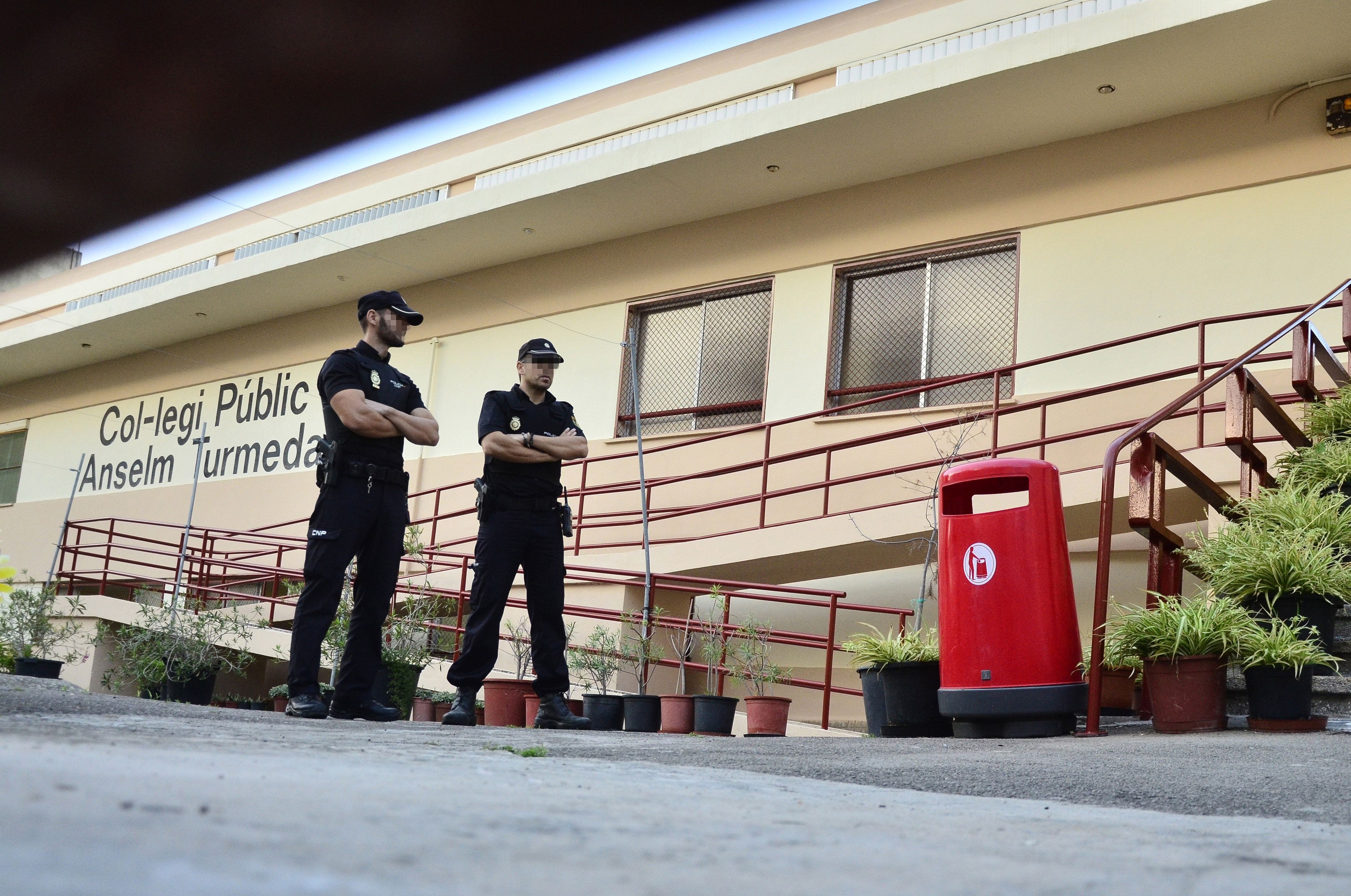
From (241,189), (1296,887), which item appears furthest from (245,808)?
(1296,887)

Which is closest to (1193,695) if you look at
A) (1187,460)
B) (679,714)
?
(1187,460)

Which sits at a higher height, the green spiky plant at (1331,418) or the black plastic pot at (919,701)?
the green spiky plant at (1331,418)

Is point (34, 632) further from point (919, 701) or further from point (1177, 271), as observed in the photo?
point (1177, 271)

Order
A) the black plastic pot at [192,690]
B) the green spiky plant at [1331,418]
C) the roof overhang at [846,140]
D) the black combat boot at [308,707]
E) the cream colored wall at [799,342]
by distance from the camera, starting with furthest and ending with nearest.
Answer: the cream colored wall at [799,342] < the black plastic pot at [192,690] < the roof overhang at [846,140] < the green spiky plant at [1331,418] < the black combat boot at [308,707]

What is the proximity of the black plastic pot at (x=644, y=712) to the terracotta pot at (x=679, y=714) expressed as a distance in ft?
0.22

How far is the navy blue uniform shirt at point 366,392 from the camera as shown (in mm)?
5293

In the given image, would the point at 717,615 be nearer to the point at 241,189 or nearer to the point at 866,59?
the point at 866,59

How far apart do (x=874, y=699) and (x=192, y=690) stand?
19.2ft

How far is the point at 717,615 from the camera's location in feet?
35.7

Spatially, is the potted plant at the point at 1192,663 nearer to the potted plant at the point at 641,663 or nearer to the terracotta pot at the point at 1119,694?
the terracotta pot at the point at 1119,694

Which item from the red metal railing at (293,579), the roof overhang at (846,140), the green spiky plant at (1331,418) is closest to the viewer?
the green spiky plant at (1331,418)

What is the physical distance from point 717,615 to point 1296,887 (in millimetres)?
9305

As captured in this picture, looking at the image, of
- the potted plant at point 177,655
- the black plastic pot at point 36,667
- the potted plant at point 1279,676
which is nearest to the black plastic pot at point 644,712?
the potted plant at point 1279,676

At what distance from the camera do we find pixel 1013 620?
5488mm
